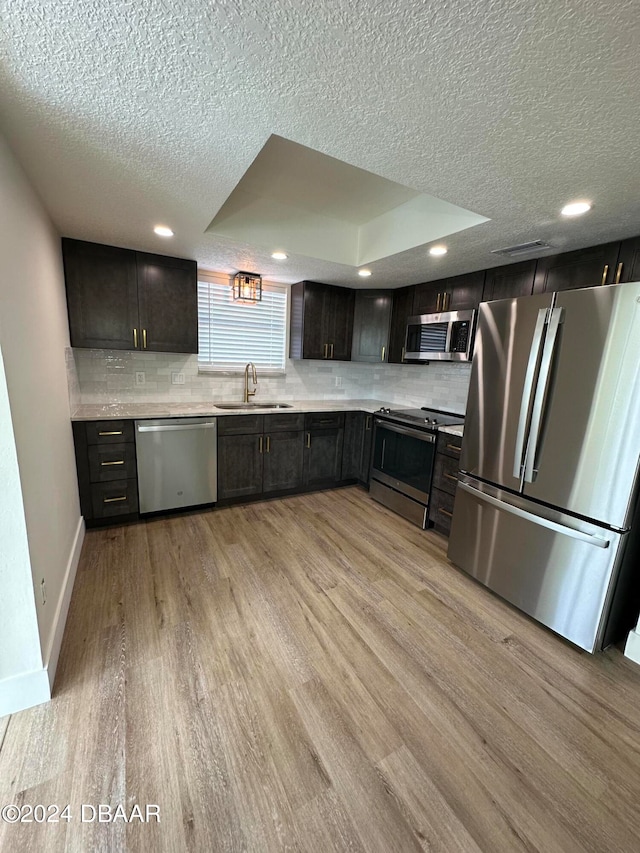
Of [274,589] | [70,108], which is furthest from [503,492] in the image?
[70,108]

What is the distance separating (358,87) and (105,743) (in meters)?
2.45

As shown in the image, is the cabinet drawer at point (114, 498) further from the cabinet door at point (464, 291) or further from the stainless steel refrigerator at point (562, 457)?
the cabinet door at point (464, 291)

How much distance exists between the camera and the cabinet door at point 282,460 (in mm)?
3518

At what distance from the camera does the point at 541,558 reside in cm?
200

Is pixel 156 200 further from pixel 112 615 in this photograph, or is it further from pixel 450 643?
pixel 450 643

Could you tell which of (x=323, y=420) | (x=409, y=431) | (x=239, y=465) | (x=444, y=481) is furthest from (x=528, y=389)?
(x=239, y=465)

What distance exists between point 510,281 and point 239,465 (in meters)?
2.80

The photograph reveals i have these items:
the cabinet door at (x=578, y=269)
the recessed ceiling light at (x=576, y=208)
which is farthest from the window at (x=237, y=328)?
the recessed ceiling light at (x=576, y=208)

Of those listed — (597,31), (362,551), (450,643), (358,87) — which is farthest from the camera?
(362,551)

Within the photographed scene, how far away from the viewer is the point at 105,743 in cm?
132

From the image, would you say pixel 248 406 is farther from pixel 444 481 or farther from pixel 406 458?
pixel 444 481

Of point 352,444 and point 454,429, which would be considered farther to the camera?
point 352,444

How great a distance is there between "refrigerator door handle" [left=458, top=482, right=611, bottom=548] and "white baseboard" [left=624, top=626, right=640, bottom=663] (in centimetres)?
56

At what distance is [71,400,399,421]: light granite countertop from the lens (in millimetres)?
2779
